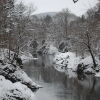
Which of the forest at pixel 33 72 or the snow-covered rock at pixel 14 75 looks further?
the snow-covered rock at pixel 14 75

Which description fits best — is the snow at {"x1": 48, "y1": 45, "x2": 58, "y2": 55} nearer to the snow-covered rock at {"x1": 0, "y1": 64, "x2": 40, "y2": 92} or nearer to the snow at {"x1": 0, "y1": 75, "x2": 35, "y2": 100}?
the snow-covered rock at {"x1": 0, "y1": 64, "x2": 40, "y2": 92}

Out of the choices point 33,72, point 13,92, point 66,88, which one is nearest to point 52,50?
point 33,72

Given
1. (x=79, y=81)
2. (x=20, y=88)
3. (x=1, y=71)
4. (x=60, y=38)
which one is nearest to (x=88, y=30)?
(x=79, y=81)

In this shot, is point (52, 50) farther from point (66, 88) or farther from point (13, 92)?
point (13, 92)

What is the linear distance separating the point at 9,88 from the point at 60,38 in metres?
84.3

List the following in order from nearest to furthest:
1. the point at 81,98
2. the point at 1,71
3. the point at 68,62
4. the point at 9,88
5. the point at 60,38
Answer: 1. the point at 9,88
2. the point at 81,98
3. the point at 1,71
4. the point at 68,62
5. the point at 60,38

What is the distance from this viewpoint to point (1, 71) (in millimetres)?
30766

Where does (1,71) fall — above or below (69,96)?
above

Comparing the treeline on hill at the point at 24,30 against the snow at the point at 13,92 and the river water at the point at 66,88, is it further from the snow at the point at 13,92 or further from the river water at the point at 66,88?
the river water at the point at 66,88

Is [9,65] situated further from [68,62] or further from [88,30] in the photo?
[68,62]

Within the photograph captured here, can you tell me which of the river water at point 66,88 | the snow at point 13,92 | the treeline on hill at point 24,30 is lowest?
the river water at point 66,88

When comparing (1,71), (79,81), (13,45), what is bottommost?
(79,81)

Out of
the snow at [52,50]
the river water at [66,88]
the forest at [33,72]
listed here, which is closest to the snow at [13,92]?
the forest at [33,72]

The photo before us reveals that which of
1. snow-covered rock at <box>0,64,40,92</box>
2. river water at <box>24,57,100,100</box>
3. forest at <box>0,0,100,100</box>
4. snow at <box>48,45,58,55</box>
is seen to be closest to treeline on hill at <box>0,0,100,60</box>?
forest at <box>0,0,100,100</box>
